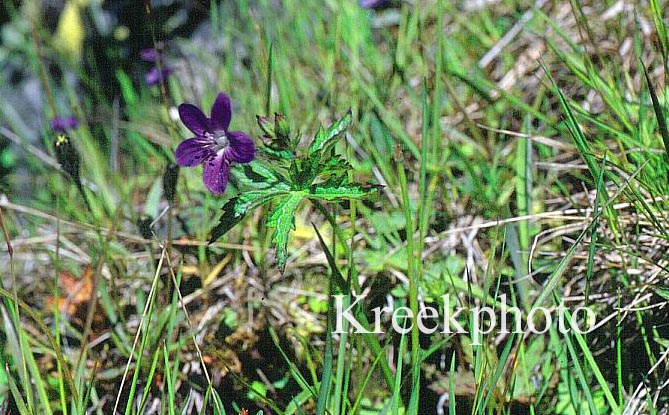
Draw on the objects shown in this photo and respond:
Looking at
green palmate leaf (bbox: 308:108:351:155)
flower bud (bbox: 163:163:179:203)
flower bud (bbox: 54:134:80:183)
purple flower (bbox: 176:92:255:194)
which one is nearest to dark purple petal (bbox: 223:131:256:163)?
purple flower (bbox: 176:92:255:194)

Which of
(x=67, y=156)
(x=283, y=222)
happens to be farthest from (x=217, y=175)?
(x=67, y=156)

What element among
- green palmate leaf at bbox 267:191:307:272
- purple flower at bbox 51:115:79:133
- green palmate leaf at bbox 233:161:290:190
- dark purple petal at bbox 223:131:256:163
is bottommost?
green palmate leaf at bbox 267:191:307:272

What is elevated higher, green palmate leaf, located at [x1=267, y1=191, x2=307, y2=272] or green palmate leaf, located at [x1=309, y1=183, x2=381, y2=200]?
green palmate leaf, located at [x1=309, y1=183, x2=381, y2=200]

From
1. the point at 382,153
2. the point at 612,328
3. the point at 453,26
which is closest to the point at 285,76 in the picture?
the point at 382,153

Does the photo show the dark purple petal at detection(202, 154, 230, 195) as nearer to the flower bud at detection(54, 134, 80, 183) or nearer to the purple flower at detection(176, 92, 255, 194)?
the purple flower at detection(176, 92, 255, 194)

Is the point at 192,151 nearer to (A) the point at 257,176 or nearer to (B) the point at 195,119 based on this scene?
(B) the point at 195,119

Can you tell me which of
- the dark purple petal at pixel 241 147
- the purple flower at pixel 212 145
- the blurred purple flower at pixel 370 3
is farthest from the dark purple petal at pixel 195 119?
the blurred purple flower at pixel 370 3

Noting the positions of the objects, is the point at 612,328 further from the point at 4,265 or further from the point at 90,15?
the point at 90,15
